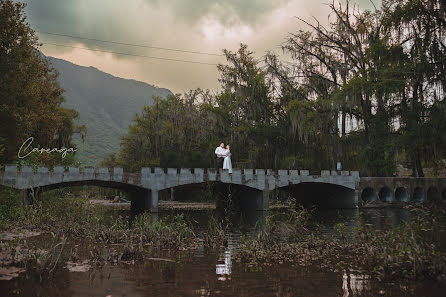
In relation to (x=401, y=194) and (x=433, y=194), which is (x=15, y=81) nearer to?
(x=401, y=194)

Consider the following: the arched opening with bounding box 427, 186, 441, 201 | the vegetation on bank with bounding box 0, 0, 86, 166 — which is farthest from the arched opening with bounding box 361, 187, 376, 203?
the vegetation on bank with bounding box 0, 0, 86, 166

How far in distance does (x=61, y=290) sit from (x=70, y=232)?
720cm

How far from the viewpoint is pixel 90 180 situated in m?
25.7

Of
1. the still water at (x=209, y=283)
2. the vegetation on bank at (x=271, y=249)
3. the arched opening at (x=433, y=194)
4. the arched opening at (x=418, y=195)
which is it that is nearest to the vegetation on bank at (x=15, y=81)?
the vegetation on bank at (x=271, y=249)

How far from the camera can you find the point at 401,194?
1372 inches

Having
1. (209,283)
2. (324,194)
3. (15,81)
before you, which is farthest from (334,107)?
(209,283)

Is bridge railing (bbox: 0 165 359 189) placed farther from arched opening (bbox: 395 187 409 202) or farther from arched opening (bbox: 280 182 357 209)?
arched opening (bbox: 395 187 409 202)

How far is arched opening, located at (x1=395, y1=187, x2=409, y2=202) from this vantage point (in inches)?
1332

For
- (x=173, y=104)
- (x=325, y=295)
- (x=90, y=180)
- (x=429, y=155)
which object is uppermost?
(x=173, y=104)

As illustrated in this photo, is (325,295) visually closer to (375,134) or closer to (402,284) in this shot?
(402,284)

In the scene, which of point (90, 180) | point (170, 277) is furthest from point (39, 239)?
point (90, 180)

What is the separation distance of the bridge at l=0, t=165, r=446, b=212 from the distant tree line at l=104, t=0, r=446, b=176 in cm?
192

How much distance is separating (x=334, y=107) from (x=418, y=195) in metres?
10.4

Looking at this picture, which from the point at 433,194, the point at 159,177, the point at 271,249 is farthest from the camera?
the point at 433,194
